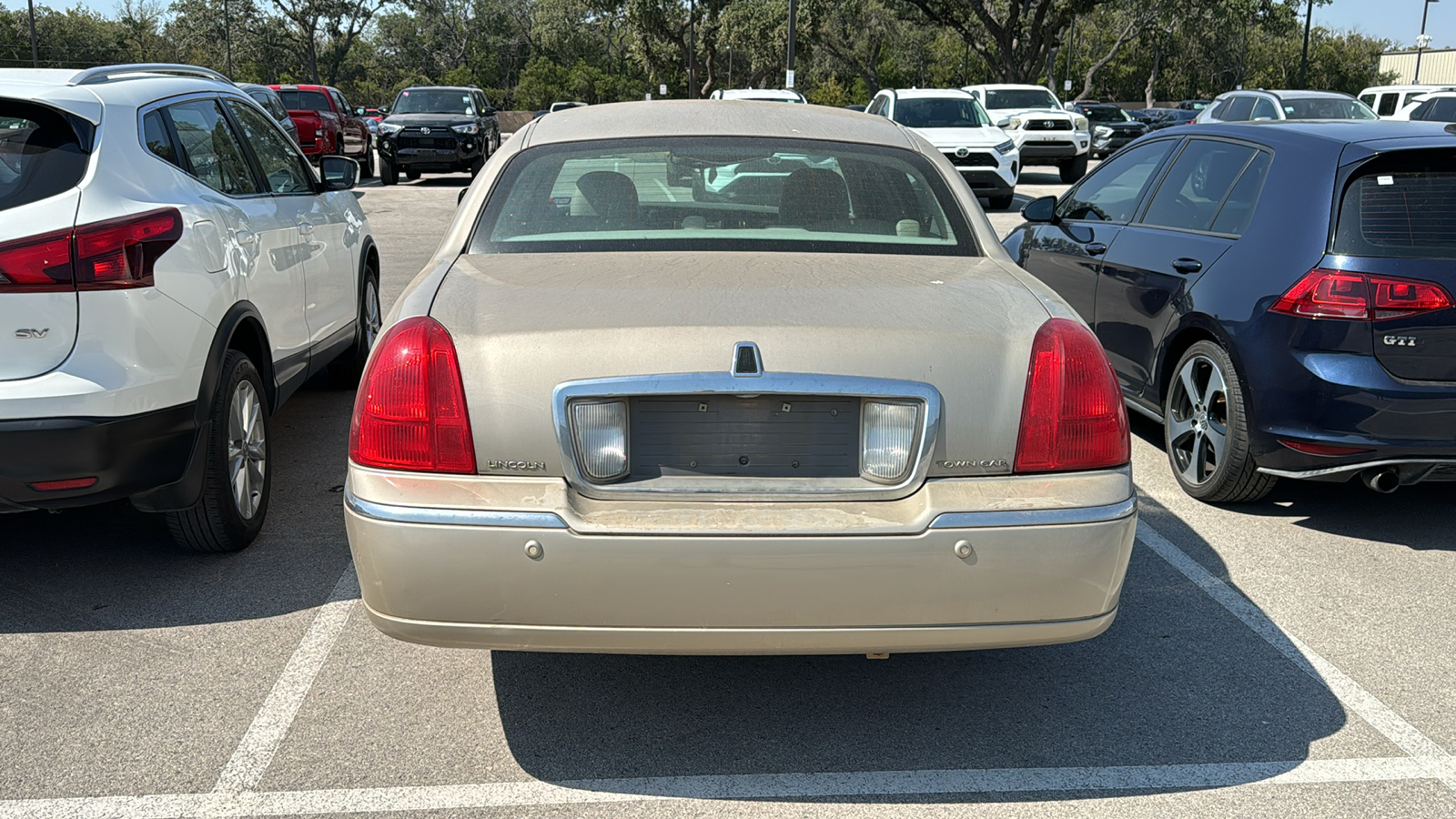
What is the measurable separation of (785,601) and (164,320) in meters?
A: 2.37

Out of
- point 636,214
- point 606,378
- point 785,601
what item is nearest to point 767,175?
point 636,214

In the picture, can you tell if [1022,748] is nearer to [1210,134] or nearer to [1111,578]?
[1111,578]

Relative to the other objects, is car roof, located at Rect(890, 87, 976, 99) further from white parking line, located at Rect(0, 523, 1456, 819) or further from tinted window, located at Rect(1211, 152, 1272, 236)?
white parking line, located at Rect(0, 523, 1456, 819)

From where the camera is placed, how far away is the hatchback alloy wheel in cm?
525

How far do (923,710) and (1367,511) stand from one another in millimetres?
2913

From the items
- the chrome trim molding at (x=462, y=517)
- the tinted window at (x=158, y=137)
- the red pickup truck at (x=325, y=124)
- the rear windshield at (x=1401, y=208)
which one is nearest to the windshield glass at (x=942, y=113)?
the red pickup truck at (x=325, y=124)

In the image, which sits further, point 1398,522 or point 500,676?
point 1398,522

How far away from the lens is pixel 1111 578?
2.96m

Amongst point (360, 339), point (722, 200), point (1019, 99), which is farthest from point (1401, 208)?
point (1019, 99)

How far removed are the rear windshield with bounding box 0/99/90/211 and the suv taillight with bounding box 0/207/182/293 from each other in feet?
0.55

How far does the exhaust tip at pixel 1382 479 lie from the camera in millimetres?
4754

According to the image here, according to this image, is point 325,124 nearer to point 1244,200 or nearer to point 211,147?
point 211,147

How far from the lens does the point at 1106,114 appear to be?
1501 inches

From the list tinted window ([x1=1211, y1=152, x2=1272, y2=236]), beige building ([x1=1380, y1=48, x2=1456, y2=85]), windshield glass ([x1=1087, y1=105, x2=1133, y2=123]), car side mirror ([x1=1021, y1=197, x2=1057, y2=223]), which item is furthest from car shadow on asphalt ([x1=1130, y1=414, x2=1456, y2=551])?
beige building ([x1=1380, y1=48, x2=1456, y2=85])
